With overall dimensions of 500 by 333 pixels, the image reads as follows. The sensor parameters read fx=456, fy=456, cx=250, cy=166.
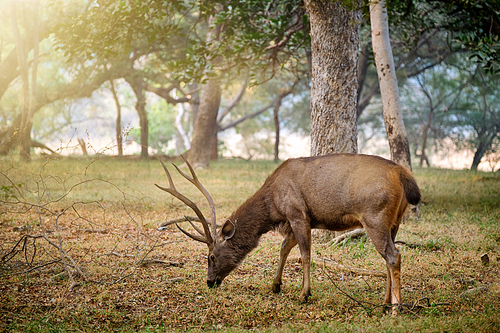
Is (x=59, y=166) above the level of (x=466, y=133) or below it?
below

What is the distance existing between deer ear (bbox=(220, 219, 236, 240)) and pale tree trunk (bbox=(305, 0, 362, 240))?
2518 millimetres

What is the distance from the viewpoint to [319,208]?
4871 millimetres

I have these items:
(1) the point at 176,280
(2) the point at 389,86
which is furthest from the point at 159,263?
(2) the point at 389,86

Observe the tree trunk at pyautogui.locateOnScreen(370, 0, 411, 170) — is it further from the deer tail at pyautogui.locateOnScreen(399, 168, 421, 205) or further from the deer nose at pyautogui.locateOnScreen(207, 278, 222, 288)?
the deer nose at pyautogui.locateOnScreen(207, 278, 222, 288)

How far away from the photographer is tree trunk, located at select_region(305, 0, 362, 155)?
281 inches

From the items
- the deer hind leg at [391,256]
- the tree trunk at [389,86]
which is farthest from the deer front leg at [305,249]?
the tree trunk at [389,86]

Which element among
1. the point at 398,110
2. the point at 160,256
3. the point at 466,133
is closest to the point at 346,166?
the point at 160,256

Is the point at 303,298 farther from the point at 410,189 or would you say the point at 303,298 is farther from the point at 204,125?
the point at 204,125

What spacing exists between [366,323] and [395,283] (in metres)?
0.55

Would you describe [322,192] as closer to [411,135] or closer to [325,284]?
[325,284]

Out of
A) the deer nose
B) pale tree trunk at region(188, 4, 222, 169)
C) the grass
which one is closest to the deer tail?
the grass

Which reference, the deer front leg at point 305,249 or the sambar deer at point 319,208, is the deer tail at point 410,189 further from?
the deer front leg at point 305,249

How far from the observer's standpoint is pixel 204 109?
60.2 feet

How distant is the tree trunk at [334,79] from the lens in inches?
281
